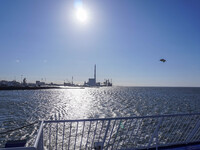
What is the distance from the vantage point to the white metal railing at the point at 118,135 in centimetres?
373

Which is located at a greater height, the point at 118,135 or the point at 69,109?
the point at 118,135

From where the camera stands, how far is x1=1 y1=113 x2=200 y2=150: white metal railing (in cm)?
373

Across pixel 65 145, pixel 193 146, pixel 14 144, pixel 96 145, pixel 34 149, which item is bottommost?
pixel 65 145

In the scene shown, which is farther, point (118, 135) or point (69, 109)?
point (69, 109)

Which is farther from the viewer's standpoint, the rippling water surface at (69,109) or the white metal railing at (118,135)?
the rippling water surface at (69,109)

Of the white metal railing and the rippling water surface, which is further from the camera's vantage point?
the rippling water surface

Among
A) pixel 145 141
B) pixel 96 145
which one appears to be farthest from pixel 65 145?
pixel 96 145

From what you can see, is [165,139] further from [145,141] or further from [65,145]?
[65,145]

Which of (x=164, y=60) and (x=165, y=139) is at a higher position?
(x=164, y=60)

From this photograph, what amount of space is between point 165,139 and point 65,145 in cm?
773

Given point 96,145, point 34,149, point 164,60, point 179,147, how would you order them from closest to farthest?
point 34,149 → point 96,145 → point 179,147 → point 164,60

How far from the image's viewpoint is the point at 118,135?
11.8 m

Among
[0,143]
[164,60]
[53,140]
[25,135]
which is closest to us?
[164,60]

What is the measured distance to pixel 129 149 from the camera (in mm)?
3975
